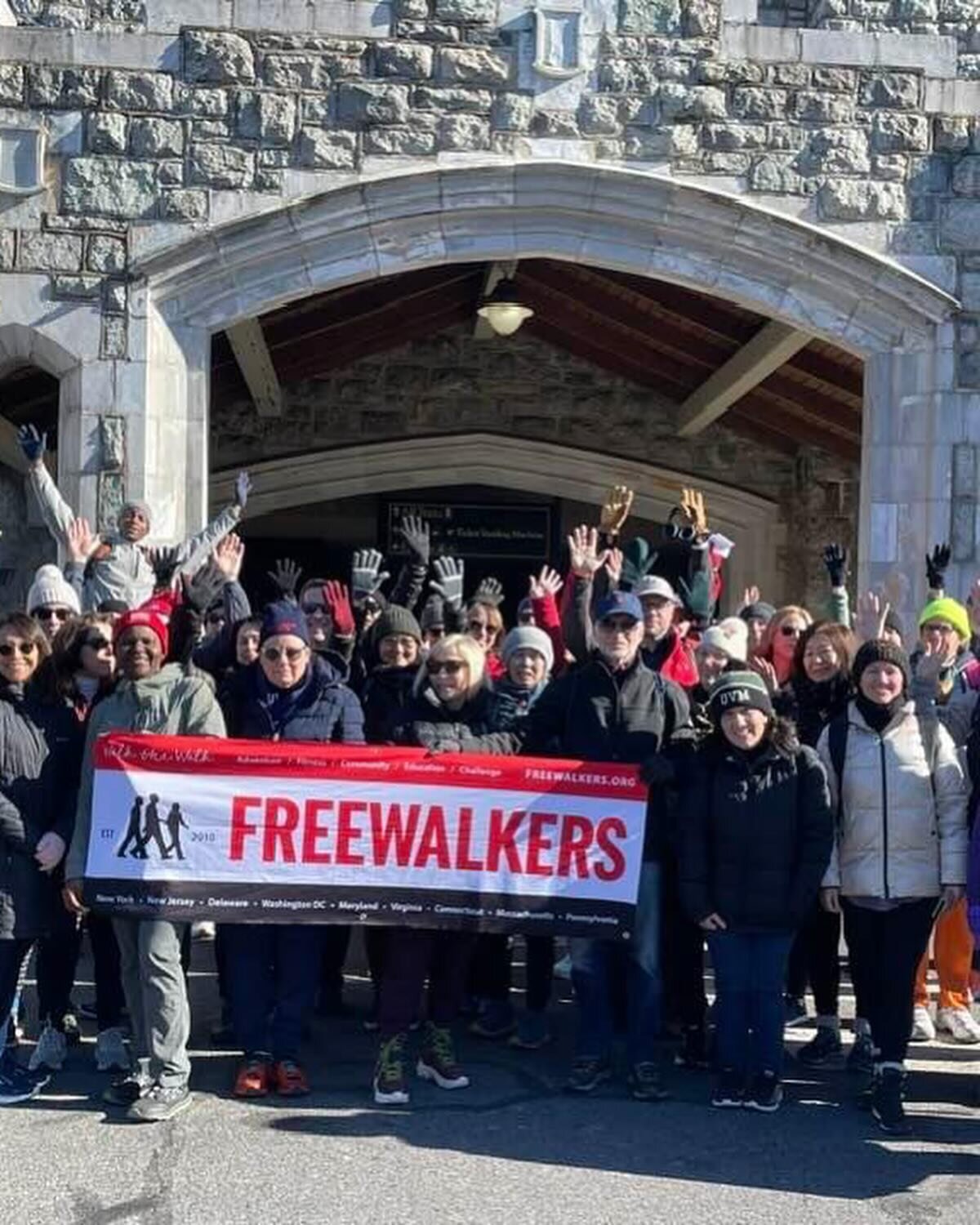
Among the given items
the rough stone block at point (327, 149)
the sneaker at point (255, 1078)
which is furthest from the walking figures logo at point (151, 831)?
the rough stone block at point (327, 149)

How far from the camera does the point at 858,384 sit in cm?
1195

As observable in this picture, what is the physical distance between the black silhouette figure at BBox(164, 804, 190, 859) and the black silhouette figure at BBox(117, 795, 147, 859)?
0.09 metres

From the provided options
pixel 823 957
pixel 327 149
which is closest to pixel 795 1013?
pixel 823 957

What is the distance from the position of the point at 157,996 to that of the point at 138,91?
15.9ft

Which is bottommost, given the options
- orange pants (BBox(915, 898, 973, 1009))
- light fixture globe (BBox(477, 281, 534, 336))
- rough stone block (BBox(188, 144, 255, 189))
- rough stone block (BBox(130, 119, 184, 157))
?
orange pants (BBox(915, 898, 973, 1009))

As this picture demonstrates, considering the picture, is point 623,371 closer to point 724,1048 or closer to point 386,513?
point 386,513

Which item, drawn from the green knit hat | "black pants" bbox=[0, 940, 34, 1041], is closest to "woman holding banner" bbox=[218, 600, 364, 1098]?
"black pants" bbox=[0, 940, 34, 1041]

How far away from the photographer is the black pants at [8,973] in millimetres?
5691

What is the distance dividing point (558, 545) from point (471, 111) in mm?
6118

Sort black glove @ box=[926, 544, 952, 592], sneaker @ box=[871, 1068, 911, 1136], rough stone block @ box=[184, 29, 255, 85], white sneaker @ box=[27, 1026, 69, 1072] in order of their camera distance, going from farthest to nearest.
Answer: rough stone block @ box=[184, 29, 255, 85] → black glove @ box=[926, 544, 952, 592] → white sneaker @ box=[27, 1026, 69, 1072] → sneaker @ box=[871, 1068, 911, 1136]

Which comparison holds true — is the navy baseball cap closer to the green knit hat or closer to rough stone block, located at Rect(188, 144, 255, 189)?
the green knit hat

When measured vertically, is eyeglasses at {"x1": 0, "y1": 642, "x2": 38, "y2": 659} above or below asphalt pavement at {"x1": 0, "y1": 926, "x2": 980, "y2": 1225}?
above

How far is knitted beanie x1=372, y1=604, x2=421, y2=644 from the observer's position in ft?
21.5

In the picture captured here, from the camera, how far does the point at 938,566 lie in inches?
328
